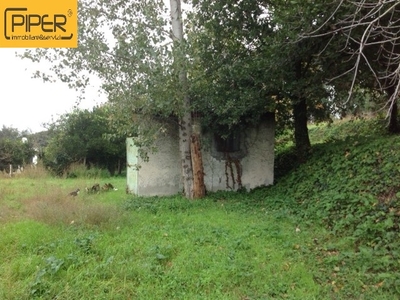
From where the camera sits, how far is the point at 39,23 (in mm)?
5715

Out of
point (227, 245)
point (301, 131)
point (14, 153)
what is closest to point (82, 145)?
→ point (14, 153)

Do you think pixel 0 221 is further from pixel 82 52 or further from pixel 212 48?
pixel 212 48

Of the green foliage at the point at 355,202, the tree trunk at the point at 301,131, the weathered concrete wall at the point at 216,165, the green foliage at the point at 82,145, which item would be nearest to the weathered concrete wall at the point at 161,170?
the weathered concrete wall at the point at 216,165

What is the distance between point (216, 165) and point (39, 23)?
5142mm

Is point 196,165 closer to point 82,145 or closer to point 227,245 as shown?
point 227,245

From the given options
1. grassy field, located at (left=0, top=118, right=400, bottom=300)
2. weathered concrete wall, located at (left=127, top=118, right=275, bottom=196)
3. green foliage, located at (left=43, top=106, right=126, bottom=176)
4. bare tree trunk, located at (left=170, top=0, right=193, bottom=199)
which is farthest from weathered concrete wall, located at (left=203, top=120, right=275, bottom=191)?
green foliage, located at (left=43, top=106, right=126, bottom=176)

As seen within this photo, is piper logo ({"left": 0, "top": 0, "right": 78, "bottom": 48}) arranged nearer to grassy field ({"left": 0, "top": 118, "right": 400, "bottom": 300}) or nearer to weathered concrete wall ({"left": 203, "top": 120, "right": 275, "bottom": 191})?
grassy field ({"left": 0, "top": 118, "right": 400, "bottom": 300})

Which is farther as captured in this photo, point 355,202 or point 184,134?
point 184,134

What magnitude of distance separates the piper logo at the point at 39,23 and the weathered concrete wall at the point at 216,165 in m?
3.18

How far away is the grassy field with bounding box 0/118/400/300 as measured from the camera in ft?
9.82

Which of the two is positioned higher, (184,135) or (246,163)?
(184,135)

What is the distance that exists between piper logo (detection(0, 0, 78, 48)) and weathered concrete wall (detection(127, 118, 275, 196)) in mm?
3176

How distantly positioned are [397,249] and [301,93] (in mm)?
4058

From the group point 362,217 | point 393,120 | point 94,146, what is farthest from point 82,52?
point 94,146
